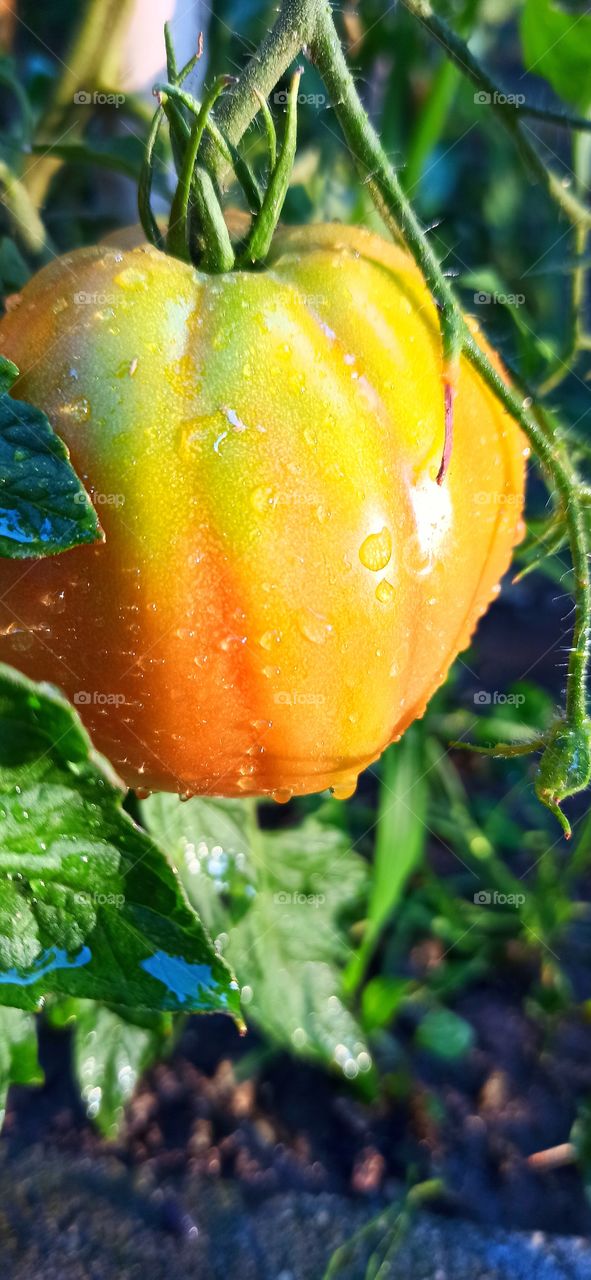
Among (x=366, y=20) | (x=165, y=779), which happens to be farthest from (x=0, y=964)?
(x=366, y=20)

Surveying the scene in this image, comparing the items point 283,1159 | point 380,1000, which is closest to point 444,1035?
point 380,1000

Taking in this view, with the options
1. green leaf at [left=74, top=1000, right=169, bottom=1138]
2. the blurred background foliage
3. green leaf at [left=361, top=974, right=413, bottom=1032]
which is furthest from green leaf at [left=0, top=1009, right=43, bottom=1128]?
green leaf at [left=361, top=974, right=413, bottom=1032]

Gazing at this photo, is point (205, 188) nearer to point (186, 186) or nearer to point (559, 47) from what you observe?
point (186, 186)

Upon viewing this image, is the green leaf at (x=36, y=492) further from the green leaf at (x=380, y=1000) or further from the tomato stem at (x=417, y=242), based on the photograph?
the green leaf at (x=380, y=1000)

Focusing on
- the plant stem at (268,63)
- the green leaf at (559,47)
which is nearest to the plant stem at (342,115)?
the plant stem at (268,63)

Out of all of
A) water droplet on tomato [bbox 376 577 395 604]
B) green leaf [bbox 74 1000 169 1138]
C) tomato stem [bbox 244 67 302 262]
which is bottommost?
green leaf [bbox 74 1000 169 1138]

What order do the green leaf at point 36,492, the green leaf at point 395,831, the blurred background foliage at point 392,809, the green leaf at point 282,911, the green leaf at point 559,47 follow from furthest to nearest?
1. the green leaf at point 395,831
2. the green leaf at point 282,911
3. the blurred background foliage at point 392,809
4. the green leaf at point 559,47
5. the green leaf at point 36,492

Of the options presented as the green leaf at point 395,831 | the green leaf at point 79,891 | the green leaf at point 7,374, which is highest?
the green leaf at point 7,374

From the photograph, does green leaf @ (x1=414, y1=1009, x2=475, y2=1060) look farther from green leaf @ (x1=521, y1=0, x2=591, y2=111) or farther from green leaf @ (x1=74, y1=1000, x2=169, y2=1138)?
green leaf @ (x1=521, y1=0, x2=591, y2=111)
